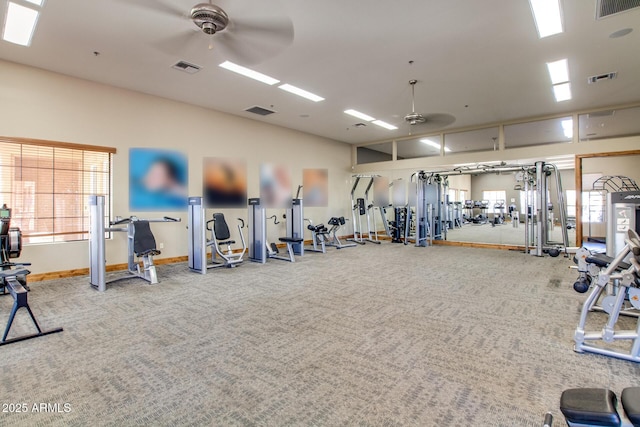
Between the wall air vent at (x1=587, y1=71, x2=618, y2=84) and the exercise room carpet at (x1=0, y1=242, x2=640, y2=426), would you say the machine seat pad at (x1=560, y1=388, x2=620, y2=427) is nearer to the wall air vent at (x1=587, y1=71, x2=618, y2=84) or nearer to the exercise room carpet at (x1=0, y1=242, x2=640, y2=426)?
the exercise room carpet at (x1=0, y1=242, x2=640, y2=426)

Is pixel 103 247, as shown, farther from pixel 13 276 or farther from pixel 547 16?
pixel 547 16

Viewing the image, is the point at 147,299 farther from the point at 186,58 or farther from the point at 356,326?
the point at 186,58

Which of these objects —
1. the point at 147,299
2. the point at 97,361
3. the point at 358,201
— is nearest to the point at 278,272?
the point at 147,299

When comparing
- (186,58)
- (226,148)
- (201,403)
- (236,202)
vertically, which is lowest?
(201,403)

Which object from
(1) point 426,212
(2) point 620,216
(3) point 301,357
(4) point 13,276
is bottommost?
(3) point 301,357

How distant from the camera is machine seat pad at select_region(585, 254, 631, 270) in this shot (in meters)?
3.14

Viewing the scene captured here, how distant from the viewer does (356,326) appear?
10.3 feet

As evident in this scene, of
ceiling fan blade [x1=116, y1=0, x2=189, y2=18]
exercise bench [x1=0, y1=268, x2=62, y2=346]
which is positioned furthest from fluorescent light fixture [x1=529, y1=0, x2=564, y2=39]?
exercise bench [x1=0, y1=268, x2=62, y2=346]

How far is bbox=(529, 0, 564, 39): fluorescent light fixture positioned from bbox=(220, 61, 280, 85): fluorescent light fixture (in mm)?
3785

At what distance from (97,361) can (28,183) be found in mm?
4134

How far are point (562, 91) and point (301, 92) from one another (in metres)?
4.99

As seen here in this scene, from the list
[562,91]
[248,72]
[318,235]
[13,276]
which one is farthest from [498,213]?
[13,276]

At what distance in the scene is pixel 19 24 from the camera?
3902mm

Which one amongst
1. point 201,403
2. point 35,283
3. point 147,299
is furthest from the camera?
point 35,283
